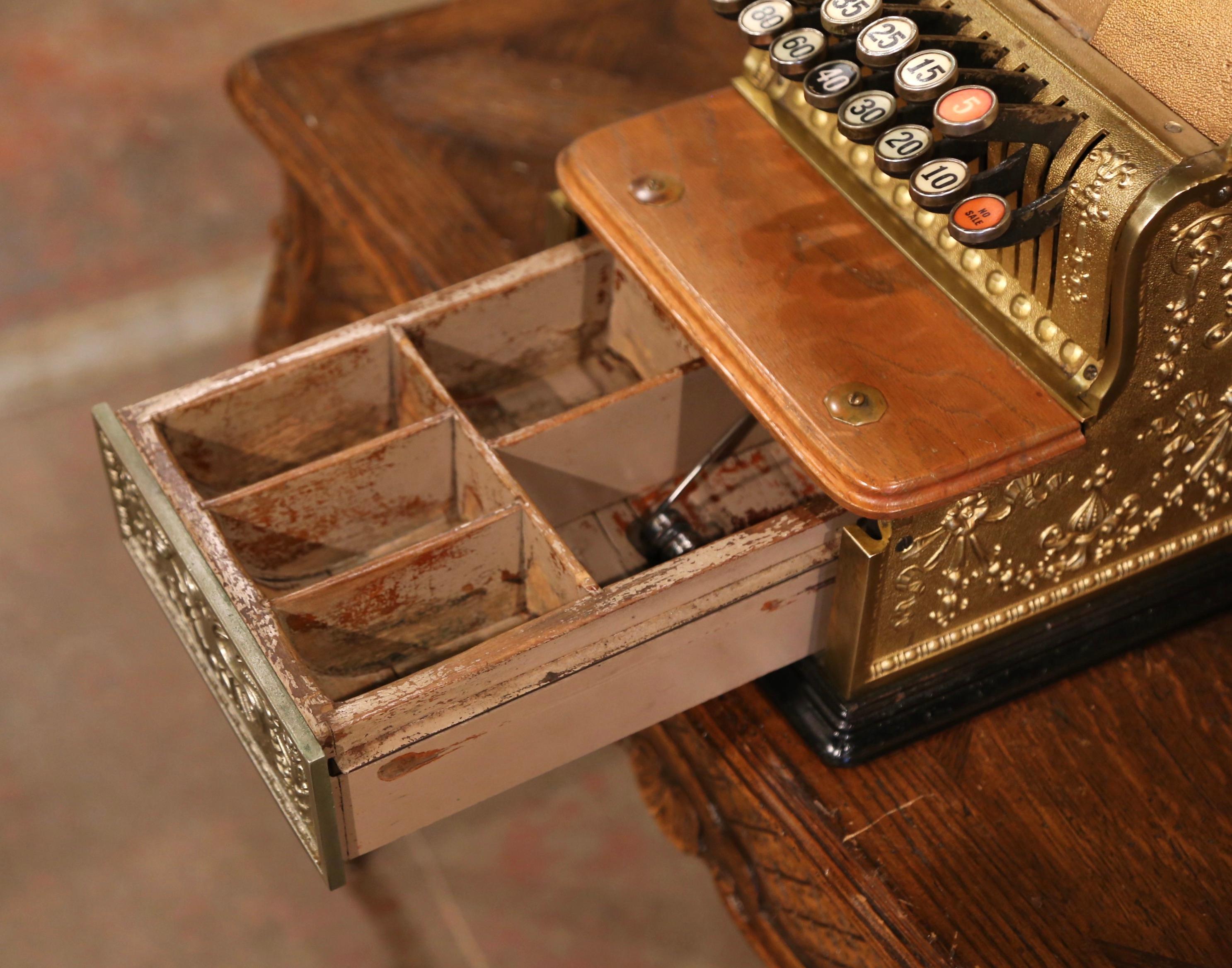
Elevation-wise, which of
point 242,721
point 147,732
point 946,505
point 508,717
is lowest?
point 147,732

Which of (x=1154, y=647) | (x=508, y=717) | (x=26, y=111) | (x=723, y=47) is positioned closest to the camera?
(x=508, y=717)

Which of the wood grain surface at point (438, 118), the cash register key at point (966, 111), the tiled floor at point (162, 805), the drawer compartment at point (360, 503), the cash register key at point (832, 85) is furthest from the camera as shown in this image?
the tiled floor at point (162, 805)

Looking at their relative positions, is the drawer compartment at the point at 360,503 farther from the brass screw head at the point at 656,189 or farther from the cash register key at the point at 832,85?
the cash register key at the point at 832,85

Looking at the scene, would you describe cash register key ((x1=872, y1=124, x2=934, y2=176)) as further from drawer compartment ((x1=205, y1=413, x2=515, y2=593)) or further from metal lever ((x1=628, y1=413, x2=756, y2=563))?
drawer compartment ((x1=205, y1=413, x2=515, y2=593))

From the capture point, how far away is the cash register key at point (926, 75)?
105 centimetres

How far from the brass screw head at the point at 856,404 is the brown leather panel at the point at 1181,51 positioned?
11.2 inches

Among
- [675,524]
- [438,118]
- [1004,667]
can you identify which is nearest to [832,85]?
[675,524]

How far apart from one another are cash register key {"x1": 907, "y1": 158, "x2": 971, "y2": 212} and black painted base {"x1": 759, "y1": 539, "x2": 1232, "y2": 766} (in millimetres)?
398

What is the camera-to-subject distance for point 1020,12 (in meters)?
1.13

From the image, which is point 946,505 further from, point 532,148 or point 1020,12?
point 532,148

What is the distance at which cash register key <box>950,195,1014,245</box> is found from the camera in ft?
3.36

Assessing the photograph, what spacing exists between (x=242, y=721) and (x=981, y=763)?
60 cm

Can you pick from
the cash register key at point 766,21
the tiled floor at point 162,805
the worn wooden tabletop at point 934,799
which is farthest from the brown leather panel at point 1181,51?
the tiled floor at point 162,805

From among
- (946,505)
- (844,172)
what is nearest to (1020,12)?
(844,172)
